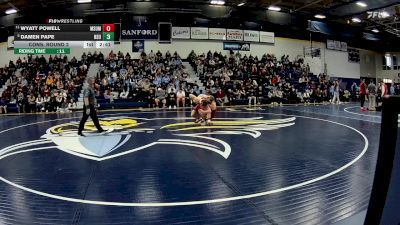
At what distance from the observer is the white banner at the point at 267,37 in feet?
83.5

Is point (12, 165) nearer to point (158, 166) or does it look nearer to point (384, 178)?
point (158, 166)

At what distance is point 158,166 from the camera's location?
515 cm

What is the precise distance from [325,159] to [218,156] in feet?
6.06

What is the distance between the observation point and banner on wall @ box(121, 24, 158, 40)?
21.6m

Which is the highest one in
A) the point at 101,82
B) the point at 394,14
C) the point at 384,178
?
the point at 394,14

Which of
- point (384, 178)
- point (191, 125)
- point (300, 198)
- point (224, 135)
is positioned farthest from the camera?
point (191, 125)

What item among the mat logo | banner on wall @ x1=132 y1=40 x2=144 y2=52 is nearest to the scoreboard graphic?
the mat logo

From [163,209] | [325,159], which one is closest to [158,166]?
[163,209]

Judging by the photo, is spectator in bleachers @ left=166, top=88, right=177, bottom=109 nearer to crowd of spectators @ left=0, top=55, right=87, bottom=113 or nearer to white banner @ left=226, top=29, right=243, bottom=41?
crowd of spectators @ left=0, top=55, right=87, bottom=113

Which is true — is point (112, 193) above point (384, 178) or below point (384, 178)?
below

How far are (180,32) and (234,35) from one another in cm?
419

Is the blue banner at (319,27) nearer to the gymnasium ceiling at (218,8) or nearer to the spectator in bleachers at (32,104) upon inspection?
the gymnasium ceiling at (218,8)

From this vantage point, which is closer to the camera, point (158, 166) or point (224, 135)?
point (158, 166)

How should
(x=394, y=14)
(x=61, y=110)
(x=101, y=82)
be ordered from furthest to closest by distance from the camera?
(x=394, y=14), (x=101, y=82), (x=61, y=110)
